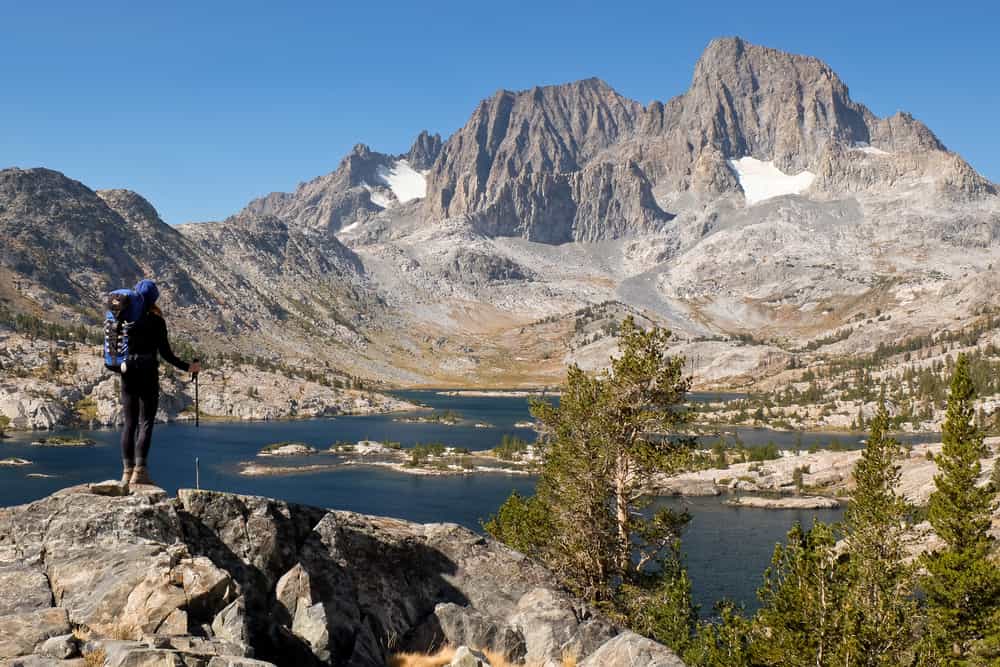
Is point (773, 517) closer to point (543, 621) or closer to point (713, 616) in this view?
point (713, 616)

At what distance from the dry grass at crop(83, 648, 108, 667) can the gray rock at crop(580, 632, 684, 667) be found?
1219 centimetres

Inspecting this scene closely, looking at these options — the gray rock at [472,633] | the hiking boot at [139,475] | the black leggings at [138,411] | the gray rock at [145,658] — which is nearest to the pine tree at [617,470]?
the gray rock at [472,633]

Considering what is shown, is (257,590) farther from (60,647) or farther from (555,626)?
(555,626)

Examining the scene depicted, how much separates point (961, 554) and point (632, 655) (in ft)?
105

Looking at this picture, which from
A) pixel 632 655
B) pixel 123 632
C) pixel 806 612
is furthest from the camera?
pixel 806 612

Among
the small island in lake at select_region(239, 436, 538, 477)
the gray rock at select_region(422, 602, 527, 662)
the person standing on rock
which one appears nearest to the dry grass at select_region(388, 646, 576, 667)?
the gray rock at select_region(422, 602, 527, 662)

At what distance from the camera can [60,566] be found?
1506 cm

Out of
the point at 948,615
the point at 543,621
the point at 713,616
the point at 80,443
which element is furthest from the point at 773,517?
the point at 80,443

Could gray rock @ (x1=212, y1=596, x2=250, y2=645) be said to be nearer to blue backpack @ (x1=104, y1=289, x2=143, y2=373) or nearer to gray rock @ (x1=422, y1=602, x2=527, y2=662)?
blue backpack @ (x1=104, y1=289, x2=143, y2=373)

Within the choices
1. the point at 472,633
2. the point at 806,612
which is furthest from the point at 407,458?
the point at 472,633

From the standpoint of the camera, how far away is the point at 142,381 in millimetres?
17359

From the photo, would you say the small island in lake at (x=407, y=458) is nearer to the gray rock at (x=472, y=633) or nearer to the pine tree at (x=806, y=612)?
the pine tree at (x=806, y=612)

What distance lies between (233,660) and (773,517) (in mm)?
128562

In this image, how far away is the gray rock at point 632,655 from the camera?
18.4m
